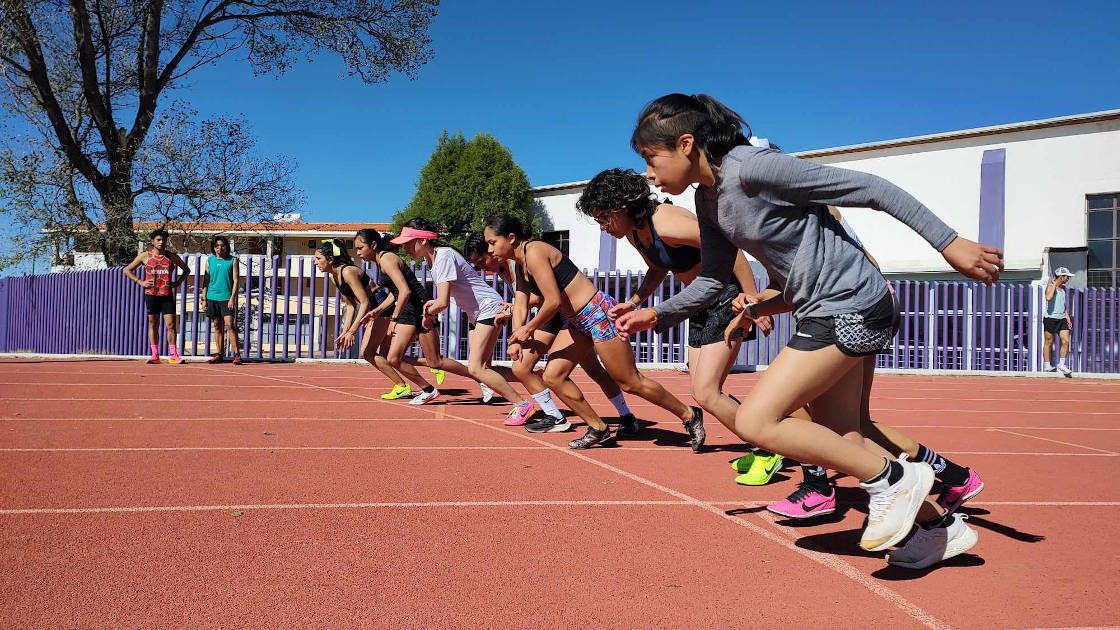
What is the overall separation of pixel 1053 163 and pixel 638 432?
22028 millimetres

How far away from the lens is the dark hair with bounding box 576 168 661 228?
469cm

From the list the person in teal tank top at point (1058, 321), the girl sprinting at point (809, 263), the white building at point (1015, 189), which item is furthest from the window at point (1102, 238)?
the girl sprinting at point (809, 263)

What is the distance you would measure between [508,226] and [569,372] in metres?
1.20

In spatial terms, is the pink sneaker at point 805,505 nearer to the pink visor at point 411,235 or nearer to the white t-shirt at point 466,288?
the white t-shirt at point 466,288

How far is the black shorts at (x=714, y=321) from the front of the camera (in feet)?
16.1

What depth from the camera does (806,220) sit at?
9.47ft

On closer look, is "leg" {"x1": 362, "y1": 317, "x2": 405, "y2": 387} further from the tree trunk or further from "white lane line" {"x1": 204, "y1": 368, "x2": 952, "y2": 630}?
the tree trunk

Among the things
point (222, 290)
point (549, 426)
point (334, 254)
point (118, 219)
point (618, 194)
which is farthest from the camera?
point (118, 219)

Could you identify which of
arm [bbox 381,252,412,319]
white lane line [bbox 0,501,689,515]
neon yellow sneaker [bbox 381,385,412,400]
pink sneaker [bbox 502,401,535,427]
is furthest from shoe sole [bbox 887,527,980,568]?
neon yellow sneaker [bbox 381,385,412,400]

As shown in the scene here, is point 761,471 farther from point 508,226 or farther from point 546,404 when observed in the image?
point 508,226

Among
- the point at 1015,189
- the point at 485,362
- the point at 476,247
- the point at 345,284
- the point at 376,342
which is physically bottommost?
the point at 485,362

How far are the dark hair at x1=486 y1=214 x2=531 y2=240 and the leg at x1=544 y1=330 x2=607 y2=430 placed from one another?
893mm

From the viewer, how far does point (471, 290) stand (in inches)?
309

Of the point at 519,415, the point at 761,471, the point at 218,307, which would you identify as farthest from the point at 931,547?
the point at 218,307
